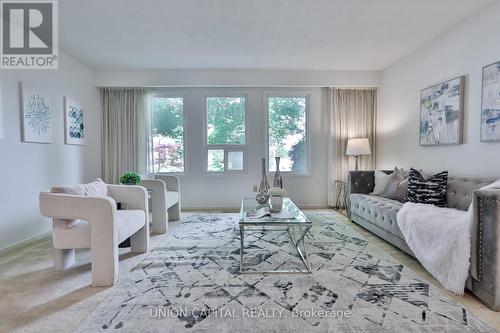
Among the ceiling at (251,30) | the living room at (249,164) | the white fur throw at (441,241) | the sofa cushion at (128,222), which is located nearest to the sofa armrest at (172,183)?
the living room at (249,164)

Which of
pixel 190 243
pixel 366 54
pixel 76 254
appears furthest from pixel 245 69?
pixel 76 254

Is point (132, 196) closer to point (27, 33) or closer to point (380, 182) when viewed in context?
point (27, 33)

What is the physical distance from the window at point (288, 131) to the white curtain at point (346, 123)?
0.50 m

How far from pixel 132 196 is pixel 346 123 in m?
3.86

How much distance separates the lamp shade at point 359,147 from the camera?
4.46 meters

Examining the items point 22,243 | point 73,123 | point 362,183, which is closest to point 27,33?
point 73,123

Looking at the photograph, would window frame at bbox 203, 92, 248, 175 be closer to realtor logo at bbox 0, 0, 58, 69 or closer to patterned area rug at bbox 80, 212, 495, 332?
patterned area rug at bbox 80, 212, 495, 332

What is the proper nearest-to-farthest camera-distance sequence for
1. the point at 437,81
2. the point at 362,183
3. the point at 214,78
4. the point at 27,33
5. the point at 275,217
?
1. the point at 275,217
2. the point at 27,33
3. the point at 437,81
4. the point at 362,183
5. the point at 214,78

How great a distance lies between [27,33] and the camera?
125 inches

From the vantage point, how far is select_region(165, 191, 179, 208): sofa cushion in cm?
375

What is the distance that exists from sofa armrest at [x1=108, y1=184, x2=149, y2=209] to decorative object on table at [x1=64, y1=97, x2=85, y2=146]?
1732 millimetres

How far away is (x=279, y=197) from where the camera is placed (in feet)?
9.16

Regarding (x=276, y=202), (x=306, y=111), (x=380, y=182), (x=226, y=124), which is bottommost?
(x=276, y=202)

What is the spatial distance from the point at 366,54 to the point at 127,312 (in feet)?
14.3
